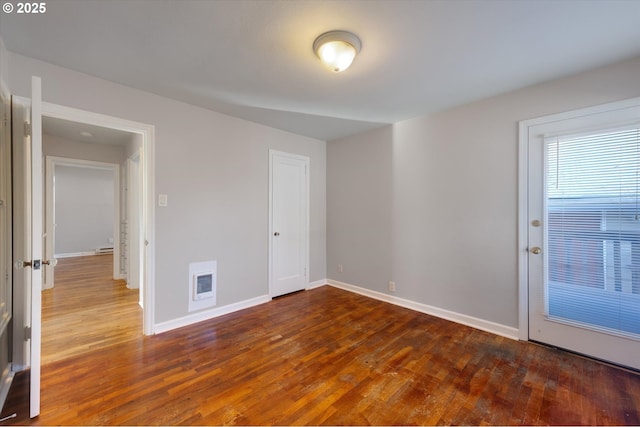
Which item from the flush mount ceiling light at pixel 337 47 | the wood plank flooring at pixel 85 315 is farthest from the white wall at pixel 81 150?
the flush mount ceiling light at pixel 337 47

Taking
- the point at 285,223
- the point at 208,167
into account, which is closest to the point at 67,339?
the point at 208,167

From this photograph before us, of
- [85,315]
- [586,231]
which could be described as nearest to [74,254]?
[85,315]

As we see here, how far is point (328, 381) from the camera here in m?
1.94

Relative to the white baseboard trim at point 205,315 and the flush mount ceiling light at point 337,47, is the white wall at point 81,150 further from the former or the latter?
the flush mount ceiling light at point 337,47

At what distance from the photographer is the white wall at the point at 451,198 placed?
2537 millimetres

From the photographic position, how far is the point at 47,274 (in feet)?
13.6

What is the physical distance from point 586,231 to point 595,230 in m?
0.06

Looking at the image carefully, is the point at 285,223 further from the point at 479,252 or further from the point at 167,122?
the point at 479,252

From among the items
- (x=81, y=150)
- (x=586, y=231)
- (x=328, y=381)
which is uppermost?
(x=81, y=150)

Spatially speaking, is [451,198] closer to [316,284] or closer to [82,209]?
[316,284]

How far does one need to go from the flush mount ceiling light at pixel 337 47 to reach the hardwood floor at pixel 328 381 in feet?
7.72

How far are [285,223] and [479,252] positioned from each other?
2.55 meters

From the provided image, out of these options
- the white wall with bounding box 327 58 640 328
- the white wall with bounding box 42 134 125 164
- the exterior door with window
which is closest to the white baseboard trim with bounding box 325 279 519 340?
the white wall with bounding box 327 58 640 328

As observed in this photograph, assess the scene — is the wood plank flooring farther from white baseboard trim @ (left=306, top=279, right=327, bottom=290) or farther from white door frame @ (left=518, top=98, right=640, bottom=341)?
white door frame @ (left=518, top=98, right=640, bottom=341)
